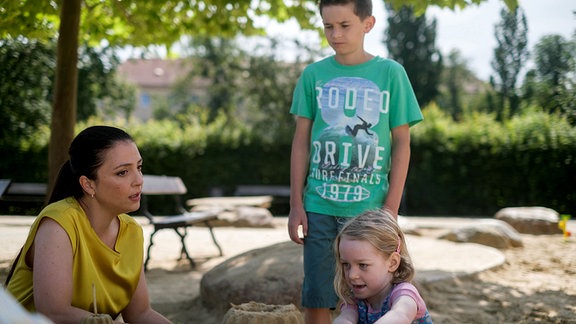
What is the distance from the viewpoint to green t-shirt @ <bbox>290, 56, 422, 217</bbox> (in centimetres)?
321

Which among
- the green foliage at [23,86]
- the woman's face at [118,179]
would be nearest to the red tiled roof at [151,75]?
the green foliage at [23,86]

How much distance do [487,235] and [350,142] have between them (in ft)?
20.9

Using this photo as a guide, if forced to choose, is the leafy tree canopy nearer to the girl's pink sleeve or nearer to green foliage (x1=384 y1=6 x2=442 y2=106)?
the girl's pink sleeve

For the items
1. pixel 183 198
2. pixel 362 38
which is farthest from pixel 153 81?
pixel 362 38

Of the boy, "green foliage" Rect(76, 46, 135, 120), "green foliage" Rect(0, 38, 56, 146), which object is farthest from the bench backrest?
"green foliage" Rect(76, 46, 135, 120)

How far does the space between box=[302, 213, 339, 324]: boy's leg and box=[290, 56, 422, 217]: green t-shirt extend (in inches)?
2.7

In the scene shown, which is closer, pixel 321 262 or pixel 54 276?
pixel 54 276

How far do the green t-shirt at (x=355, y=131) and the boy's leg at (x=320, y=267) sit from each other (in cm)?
7

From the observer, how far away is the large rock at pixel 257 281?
4.50 metres

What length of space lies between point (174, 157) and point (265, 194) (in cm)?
236

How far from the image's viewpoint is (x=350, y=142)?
10.5ft

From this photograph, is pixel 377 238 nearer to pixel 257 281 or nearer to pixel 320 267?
pixel 320 267

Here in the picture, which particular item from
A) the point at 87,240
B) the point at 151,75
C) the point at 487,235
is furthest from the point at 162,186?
the point at 151,75

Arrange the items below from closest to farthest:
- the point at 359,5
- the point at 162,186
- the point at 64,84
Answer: the point at 359,5 → the point at 64,84 → the point at 162,186
